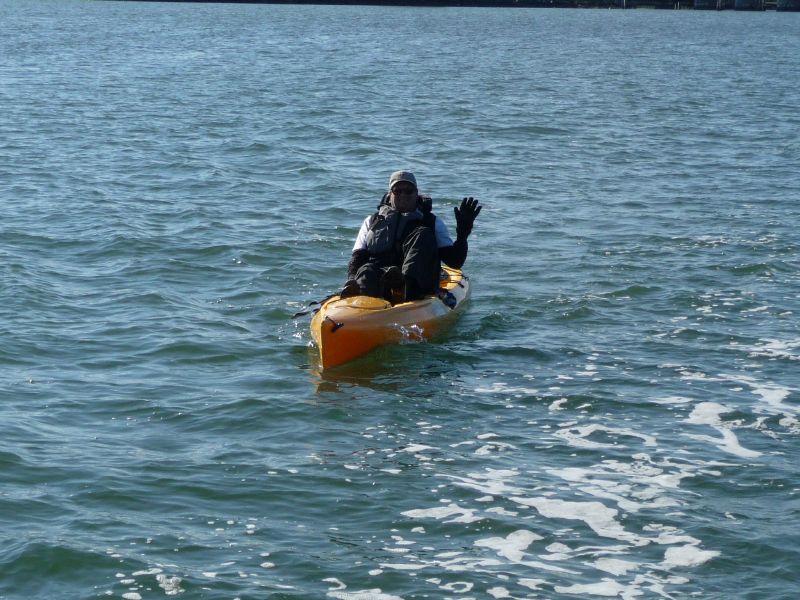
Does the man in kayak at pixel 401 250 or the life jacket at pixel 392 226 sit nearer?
the man in kayak at pixel 401 250

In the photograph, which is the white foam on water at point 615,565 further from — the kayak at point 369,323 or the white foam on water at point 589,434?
the kayak at point 369,323

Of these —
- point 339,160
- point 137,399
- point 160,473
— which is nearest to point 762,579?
point 160,473

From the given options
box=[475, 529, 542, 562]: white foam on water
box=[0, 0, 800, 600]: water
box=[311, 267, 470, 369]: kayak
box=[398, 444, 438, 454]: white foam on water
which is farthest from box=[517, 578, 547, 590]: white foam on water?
box=[311, 267, 470, 369]: kayak

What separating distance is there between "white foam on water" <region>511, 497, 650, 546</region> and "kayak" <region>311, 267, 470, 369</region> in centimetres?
316

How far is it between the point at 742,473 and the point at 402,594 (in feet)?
10.8

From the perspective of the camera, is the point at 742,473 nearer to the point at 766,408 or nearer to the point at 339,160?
the point at 766,408

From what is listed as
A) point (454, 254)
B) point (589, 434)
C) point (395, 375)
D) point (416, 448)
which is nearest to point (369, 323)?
point (395, 375)

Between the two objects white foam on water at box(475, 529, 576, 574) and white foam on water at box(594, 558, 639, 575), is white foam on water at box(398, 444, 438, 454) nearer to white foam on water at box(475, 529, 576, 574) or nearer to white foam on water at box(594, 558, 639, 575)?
white foam on water at box(475, 529, 576, 574)

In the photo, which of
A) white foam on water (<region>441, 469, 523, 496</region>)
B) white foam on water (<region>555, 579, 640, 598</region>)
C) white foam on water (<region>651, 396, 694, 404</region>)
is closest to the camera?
white foam on water (<region>555, 579, 640, 598</region>)

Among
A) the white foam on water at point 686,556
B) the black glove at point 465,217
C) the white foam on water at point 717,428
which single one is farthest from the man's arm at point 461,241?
the white foam on water at point 686,556

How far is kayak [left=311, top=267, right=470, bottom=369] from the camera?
11516mm

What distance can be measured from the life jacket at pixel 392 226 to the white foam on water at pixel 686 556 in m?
5.23

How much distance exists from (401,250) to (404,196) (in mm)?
560

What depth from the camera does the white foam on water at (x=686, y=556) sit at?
7988 mm
